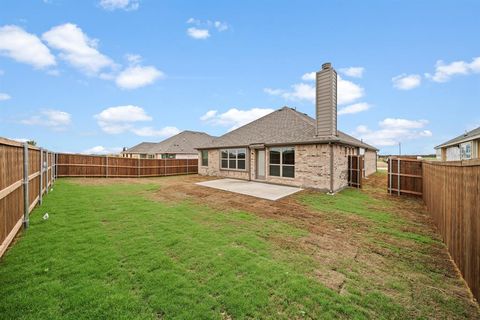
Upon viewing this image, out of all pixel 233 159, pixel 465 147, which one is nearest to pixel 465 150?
pixel 465 147

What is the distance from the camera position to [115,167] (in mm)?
18438

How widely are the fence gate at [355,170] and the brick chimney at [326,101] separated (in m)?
3.05

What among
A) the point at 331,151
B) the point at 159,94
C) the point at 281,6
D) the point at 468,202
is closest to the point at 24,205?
the point at 468,202

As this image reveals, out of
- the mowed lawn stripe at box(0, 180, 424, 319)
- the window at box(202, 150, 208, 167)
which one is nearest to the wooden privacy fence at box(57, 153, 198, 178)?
the window at box(202, 150, 208, 167)

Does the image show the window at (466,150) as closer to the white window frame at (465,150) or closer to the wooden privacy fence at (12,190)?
the white window frame at (465,150)

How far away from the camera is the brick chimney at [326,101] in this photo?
11.3 metres

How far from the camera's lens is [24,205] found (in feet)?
17.4

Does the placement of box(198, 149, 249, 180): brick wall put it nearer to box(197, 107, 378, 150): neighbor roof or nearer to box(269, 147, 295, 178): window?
box(197, 107, 378, 150): neighbor roof

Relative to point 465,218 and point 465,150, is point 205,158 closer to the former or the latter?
point 465,218

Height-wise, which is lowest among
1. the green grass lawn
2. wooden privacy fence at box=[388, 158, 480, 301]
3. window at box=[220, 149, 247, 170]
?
the green grass lawn

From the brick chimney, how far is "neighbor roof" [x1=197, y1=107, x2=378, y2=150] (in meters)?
0.56

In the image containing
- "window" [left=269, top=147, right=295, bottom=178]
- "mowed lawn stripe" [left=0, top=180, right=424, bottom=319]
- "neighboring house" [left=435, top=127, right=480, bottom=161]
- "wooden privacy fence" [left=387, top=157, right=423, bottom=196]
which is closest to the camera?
"mowed lawn stripe" [left=0, top=180, right=424, bottom=319]

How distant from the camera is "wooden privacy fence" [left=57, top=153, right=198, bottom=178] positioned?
16438 mm

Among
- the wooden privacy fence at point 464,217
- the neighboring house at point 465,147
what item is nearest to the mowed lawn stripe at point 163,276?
the wooden privacy fence at point 464,217
